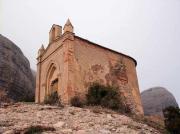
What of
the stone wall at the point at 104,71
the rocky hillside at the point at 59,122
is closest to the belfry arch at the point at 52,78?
the stone wall at the point at 104,71

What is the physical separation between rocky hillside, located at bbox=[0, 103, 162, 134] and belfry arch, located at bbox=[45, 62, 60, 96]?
284 inches

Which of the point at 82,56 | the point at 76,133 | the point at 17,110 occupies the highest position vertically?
the point at 82,56

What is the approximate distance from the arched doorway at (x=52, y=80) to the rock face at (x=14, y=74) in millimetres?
4296

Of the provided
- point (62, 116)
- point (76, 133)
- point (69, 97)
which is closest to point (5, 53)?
point (69, 97)

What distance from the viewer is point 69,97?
20.2 metres

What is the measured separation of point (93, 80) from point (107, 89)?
4.89ft

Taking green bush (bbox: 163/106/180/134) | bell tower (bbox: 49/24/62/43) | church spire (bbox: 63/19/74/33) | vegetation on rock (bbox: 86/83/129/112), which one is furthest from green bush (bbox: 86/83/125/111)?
bell tower (bbox: 49/24/62/43)

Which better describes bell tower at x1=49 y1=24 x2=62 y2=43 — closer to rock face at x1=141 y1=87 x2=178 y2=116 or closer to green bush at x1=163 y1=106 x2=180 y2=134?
green bush at x1=163 y1=106 x2=180 y2=134

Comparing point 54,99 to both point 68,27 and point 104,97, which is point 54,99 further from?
point 68,27

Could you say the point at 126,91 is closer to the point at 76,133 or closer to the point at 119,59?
the point at 119,59

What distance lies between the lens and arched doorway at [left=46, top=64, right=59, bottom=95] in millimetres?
23380

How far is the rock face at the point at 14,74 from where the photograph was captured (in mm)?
28969

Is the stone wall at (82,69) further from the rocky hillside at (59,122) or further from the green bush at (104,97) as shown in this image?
the rocky hillside at (59,122)

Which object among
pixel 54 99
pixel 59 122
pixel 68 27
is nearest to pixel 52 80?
pixel 54 99
